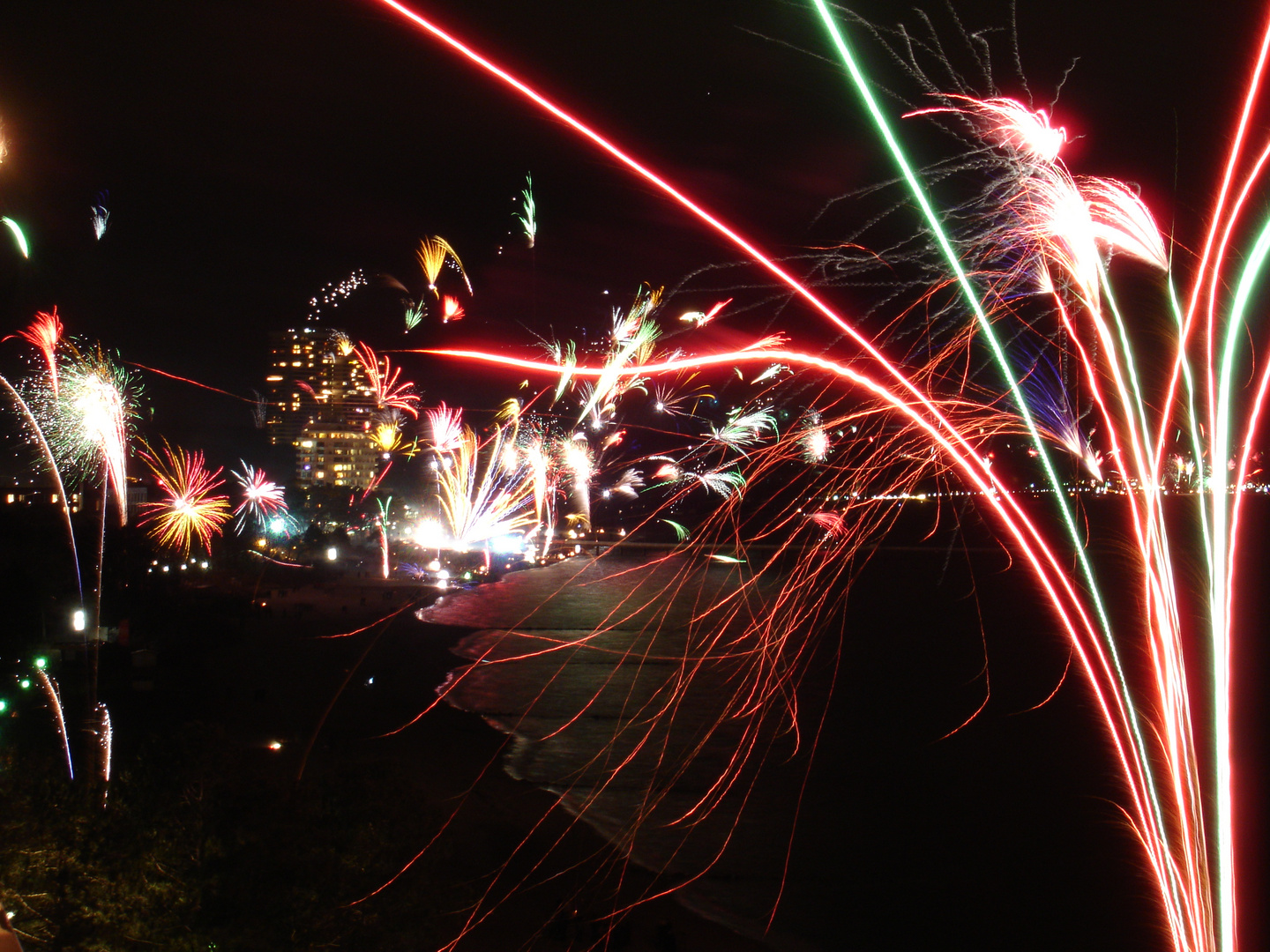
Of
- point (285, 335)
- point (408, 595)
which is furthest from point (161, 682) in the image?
point (285, 335)

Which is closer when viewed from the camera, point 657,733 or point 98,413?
point 98,413

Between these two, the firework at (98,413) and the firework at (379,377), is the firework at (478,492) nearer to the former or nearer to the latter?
the firework at (379,377)

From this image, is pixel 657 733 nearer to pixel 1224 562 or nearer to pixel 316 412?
pixel 1224 562

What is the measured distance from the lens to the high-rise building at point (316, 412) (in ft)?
226

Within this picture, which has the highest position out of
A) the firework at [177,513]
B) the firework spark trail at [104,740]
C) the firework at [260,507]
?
the firework at [260,507]

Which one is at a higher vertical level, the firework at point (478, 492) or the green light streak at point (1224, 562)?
the firework at point (478, 492)

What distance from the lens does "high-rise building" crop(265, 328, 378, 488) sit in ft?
226

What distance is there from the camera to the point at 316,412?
72.5 m

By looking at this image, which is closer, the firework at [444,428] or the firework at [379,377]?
the firework at [379,377]

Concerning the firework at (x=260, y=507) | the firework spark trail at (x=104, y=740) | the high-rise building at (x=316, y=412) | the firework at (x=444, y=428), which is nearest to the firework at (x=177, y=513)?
the firework at (x=444, y=428)

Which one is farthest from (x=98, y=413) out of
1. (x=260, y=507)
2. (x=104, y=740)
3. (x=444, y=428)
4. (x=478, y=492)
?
(x=260, y=507)

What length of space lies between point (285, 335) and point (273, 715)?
200ft

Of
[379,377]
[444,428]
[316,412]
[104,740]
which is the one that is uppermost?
[316,412]

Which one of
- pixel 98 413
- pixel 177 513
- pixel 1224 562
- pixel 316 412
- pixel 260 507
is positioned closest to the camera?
pixel 1224 562
